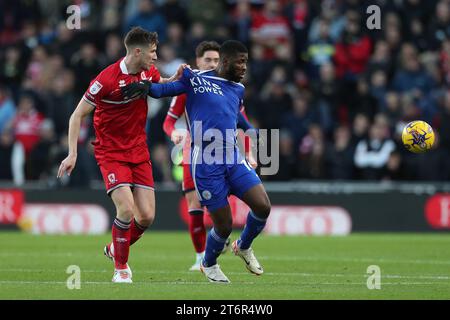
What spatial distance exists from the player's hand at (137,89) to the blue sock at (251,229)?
177 centimetres

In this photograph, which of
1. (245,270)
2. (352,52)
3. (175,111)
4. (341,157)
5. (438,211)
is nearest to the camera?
(175,111)

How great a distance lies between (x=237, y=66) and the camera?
11477 millimetres

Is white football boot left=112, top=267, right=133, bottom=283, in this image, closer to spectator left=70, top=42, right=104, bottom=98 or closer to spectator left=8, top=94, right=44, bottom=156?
spectator left=8, top=94, right=44, bottom=156

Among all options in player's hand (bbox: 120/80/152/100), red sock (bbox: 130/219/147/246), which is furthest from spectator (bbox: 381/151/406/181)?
player's hand (bbox: 120/80/152/100)

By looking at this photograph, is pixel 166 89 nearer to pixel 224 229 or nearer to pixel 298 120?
pixel 224 229

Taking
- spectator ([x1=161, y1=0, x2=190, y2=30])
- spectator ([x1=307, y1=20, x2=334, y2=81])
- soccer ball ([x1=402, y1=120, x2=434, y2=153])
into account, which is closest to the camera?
soccer ball ([x1=402, y1=120, x2=434, y2=153])

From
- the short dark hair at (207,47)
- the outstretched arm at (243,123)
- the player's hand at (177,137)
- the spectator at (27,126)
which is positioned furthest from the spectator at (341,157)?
the outstretched arm at (243,123)

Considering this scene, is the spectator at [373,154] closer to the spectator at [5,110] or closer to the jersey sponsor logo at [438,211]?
the jersey sponsor logo at [438,211]

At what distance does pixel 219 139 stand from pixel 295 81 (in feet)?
41.6

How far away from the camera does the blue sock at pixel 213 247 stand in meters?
11.5

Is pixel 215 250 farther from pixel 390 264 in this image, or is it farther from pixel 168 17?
pixel 168 17

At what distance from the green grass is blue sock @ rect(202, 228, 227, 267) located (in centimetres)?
29

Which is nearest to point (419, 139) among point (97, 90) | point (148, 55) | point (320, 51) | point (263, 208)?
point (263, 208)

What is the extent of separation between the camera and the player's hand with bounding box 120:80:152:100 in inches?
451
